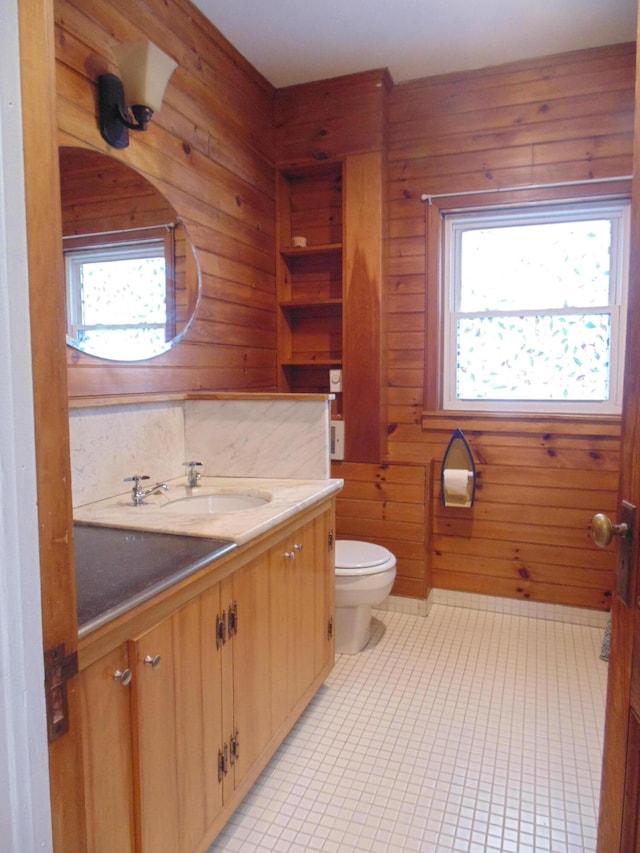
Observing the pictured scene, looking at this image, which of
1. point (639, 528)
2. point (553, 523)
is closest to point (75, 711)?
point (639, 528)

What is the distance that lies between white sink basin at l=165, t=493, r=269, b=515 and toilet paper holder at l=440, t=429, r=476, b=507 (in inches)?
48.4

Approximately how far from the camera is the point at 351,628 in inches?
99.0

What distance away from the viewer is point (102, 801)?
3.30 ft

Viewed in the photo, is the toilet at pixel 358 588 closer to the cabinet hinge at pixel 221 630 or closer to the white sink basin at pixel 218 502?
the white sink basin at pixel 218 502

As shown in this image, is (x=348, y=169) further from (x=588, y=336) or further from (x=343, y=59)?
(x=588, y=336)

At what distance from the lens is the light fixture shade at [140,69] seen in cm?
179

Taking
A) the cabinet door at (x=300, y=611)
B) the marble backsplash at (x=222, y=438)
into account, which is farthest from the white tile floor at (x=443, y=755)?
the marble backsplash at (x=222, y=438)

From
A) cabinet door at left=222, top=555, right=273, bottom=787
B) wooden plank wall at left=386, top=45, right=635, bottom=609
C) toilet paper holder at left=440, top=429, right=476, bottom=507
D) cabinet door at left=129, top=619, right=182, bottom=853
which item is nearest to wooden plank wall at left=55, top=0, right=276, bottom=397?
wooden plank wall at left=386, top=45, right=635, bottom=609

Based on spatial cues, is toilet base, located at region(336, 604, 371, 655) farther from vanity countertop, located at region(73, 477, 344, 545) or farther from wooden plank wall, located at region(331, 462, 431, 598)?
vanity countertop, located at region(73, 477, 344, 545)

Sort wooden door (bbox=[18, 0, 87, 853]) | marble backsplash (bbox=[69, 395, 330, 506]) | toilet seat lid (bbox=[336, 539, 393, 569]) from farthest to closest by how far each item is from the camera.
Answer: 1. toilet seat lid (bbox=[336, 539, 393, 569])
2. marble backsplash (bbox=[69, 395, 330, 506])
3. wooden door (bbox=[18, 0, 87, 853])

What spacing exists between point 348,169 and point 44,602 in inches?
108

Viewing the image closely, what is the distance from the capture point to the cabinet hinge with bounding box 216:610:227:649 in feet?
4.51

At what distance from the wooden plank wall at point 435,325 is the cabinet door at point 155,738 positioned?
1.98 metres

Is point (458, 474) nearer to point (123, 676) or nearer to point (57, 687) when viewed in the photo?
point (123, 676)
